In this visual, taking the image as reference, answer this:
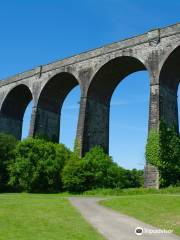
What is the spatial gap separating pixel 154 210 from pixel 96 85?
25739 mm

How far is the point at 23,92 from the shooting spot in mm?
52812

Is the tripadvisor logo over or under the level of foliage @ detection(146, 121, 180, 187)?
under

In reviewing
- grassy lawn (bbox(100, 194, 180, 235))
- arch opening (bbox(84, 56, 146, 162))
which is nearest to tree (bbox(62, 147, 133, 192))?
arch opening (bbox(84, 56, 146, 162))

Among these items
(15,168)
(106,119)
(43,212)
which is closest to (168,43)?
(106,119)

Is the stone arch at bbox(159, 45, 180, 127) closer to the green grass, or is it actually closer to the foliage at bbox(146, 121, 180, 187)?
the foliage at bbox(146, 121, 180, 187)

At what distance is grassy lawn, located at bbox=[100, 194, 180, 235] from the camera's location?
1442 centimetres

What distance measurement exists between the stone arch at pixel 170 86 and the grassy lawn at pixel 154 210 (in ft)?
48.2

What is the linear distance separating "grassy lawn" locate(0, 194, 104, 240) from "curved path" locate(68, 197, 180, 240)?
42 centimetres

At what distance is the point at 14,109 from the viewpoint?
5459 centimetres

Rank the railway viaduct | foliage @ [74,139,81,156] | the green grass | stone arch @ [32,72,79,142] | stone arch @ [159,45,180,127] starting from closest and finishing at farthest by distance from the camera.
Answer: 1. the green grass
2. stone arch @ [159,45,180,127]
3. the railway viaduct
4. foliage @ [74,139,81,156]
5. stone arch @ [32,72,79,142]

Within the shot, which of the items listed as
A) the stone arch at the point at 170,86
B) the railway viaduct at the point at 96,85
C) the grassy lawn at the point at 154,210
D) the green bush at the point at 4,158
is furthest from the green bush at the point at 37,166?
the grassy lawn at the point at 154,210

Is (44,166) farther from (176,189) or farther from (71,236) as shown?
(71,236)

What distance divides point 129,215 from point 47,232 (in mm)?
5561

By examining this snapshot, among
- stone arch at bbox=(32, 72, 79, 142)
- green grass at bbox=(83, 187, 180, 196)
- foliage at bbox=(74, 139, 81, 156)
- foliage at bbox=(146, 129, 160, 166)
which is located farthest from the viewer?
stone arch at bbox=(32, 72, 79, 142)
